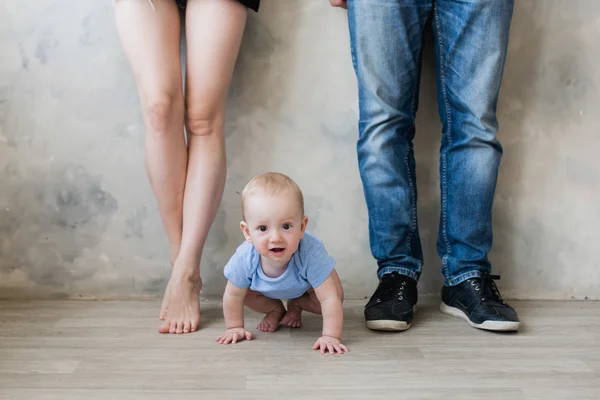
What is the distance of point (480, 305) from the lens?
1433mm

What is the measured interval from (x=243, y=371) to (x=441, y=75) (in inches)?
33.6

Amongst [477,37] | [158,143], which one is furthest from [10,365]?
[477,37]

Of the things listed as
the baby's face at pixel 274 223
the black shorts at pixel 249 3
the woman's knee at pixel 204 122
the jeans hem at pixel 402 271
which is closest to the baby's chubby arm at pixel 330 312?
the baby's face at pixel 274 223

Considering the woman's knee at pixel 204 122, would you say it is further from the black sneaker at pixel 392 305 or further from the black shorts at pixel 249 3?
the black sneaker at pixel 392 305

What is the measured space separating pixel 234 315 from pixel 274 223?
263 mm

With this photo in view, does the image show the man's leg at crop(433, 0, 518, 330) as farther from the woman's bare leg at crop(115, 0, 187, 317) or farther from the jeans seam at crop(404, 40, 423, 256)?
the woman's bare leg at crop(115, 0, 187, 317)

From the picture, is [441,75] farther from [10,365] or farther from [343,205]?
[10,365]

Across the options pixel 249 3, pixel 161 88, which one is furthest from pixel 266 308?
pixel 249 3

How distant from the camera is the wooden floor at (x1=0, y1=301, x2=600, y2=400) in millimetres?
1093

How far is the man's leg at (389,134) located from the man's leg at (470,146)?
Answer: 7 centimetres

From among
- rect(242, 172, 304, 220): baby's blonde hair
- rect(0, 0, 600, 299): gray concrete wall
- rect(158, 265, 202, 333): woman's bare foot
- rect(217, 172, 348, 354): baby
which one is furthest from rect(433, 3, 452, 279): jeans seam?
rect(158, 265, 202, 333): woman's bare foot

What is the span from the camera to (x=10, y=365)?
3.95 feet

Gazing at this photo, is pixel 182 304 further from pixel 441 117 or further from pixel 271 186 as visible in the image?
pixel 441 117

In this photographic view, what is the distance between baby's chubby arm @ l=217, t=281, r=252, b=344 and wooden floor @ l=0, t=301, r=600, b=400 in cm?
2
